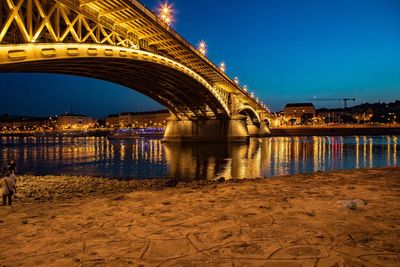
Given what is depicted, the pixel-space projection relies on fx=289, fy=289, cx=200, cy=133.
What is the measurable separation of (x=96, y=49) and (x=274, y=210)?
16.8 m

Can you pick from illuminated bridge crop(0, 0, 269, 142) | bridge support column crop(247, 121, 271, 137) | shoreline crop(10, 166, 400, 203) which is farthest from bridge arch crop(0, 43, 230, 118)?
bridge support column crop(247, 121, 271, 137)

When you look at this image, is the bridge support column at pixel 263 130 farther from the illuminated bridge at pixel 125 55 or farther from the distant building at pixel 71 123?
the distant building at pixel 71 123

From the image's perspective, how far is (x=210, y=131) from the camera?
55.9m

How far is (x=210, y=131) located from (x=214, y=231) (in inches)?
2015

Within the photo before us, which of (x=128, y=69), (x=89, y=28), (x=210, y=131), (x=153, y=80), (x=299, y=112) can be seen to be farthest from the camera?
(x=299, y=112)

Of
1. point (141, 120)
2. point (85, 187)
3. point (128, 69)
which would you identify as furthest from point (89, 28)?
point (141, 120)

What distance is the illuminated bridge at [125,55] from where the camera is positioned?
14914mm

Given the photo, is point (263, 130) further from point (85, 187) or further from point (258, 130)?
point (85, 187)

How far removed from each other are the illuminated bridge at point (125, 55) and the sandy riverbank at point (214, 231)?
36.5 ft

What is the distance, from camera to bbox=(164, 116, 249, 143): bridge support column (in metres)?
55.3

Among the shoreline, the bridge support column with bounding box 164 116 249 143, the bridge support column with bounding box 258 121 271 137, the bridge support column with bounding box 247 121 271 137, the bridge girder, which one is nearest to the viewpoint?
the shoreline

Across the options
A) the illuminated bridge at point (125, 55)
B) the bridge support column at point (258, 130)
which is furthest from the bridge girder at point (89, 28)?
the bridge support column at point (258, 130)

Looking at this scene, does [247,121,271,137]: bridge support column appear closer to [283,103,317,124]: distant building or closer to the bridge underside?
the bridge underside

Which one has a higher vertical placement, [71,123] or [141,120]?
[141,120]
